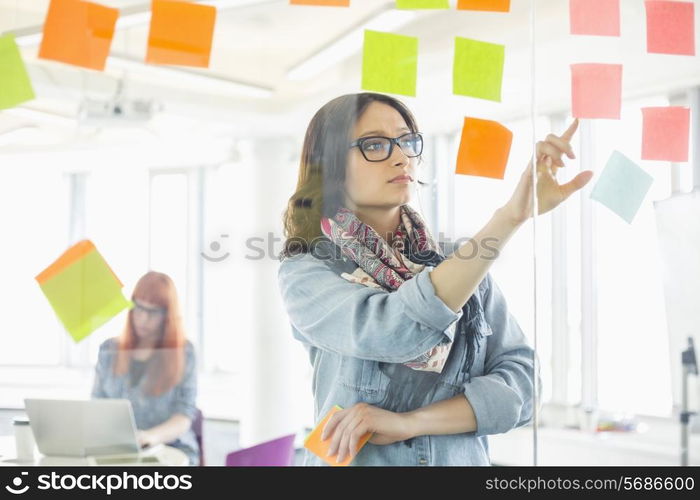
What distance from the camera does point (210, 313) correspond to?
139 centimetres

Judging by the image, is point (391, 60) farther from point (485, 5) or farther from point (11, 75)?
point (11, 75)

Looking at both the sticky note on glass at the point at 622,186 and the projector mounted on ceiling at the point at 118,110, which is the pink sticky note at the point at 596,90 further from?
the projector mounted on ceiling at the point at 118,110

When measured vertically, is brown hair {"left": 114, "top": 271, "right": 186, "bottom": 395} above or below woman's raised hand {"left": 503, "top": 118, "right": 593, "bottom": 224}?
below

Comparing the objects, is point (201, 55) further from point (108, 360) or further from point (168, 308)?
point (108, 360)

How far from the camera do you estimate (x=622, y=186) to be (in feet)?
4.95

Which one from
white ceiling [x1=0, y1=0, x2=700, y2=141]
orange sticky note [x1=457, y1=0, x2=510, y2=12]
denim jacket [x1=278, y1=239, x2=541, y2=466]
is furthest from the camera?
orange sticky note [x1=457, y1=0, x2=510, y2=12]

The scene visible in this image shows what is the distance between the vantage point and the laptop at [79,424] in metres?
1.34

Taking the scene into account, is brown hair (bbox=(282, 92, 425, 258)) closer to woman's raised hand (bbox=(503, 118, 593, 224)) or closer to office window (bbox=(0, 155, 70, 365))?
woman's raised hand (bbox=(503, 118, 593, 224))

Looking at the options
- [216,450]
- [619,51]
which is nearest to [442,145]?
[619,51]

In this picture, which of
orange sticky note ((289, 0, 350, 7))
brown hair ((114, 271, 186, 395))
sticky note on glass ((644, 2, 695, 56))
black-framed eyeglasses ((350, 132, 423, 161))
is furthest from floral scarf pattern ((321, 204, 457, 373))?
sticky note on glass ((644, 2, 695, 56))

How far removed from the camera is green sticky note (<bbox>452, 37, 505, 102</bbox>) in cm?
145

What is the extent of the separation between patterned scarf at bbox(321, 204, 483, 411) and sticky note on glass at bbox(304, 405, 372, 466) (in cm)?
10

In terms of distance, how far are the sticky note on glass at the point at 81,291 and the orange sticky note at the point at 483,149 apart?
70cm

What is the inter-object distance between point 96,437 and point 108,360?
15 cm
